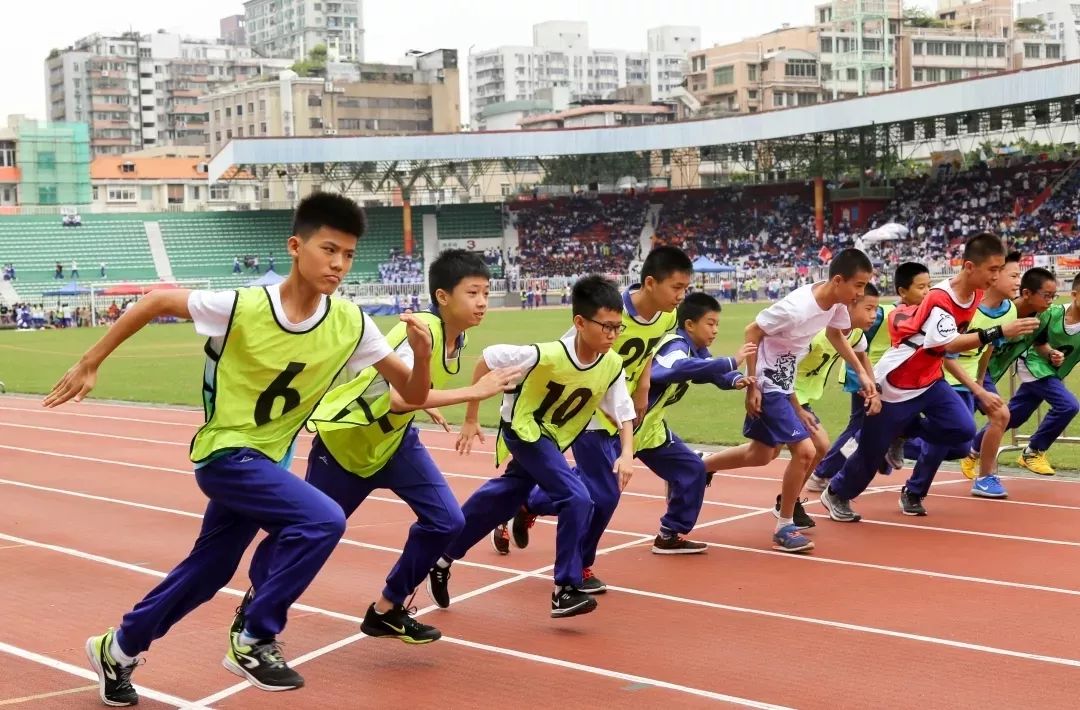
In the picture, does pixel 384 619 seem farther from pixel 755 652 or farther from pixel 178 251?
pixel 178 251

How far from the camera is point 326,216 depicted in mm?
4832

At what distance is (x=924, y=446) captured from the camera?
9.26 metres

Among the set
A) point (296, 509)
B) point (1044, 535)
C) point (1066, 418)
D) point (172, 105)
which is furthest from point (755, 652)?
point (172, 105)

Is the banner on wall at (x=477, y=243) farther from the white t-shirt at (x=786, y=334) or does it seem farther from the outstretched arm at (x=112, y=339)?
the outstretched arm at (x=112, y=339)

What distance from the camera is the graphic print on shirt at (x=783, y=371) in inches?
313

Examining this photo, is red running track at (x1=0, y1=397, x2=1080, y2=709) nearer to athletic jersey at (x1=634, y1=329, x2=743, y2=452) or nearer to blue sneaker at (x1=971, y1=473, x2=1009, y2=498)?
blue sneaker at (x1=971, y1=473, x2=1009, y2=498)

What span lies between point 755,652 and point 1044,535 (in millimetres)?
3279

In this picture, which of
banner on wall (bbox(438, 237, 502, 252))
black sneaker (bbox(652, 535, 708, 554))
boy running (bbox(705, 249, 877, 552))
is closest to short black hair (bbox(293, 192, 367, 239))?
boy running (bbox(705, 249, 877, 552))

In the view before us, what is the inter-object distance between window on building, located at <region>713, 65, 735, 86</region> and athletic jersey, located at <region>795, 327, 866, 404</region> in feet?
268

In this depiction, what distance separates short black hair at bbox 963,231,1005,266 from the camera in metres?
8.52

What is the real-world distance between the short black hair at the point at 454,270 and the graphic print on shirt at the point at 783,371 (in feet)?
7.87

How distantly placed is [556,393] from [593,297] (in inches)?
20.2

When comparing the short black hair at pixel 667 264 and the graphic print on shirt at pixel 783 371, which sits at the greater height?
the short black hair at pixel 667 264

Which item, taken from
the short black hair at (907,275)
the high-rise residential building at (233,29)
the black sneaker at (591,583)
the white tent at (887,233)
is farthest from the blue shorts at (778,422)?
the high-rise residential building at (233,29)
